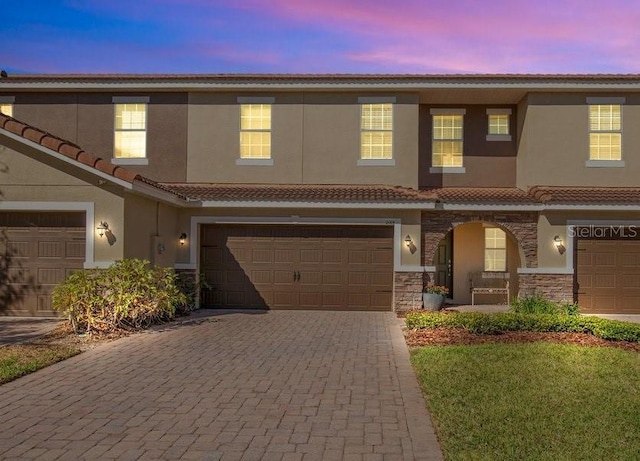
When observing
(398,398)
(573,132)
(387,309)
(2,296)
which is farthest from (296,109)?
(398,398)

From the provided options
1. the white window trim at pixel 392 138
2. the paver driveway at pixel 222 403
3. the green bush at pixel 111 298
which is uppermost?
the white window trim at pixel 392 138

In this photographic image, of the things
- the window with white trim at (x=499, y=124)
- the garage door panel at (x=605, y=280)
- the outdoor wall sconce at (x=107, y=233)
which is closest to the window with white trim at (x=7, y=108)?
the outdoor wall sconce at (x=107, y=233)

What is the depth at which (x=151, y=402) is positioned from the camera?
300 inches

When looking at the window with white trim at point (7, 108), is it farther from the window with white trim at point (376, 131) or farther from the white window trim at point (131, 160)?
the window with white trim at point (376, 131)

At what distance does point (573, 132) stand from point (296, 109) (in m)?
8.29

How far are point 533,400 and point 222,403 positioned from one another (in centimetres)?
382

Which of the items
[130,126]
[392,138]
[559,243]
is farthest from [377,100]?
[130,126]

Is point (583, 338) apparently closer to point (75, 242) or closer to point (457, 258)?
point (457, 258)

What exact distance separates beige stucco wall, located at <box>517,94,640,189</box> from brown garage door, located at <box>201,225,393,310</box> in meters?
5.19

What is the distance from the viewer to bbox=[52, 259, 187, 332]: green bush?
1257 cm

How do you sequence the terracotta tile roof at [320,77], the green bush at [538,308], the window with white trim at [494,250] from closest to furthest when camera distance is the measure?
the green bush at [538,308]
the terracotta tile roof at [320,77]
the window with white trim at [494,250]

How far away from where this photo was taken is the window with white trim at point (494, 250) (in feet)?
68.4

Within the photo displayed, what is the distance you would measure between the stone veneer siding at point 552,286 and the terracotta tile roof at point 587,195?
2.19m

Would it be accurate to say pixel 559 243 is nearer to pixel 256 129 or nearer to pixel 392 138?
pixel 392 138
